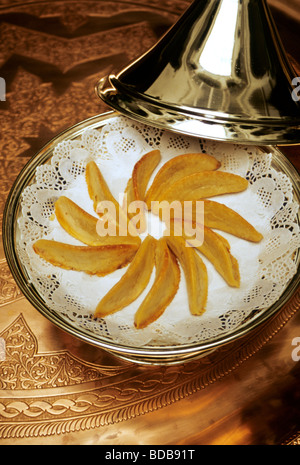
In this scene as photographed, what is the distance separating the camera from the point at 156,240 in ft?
2.81

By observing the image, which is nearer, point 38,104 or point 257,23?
point 257,23

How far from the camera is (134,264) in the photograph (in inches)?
31.6

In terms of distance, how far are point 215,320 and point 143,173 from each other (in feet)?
1.18

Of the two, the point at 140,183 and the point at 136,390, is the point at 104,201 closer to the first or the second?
the point at 140,183

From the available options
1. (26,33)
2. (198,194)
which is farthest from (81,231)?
(26,33)

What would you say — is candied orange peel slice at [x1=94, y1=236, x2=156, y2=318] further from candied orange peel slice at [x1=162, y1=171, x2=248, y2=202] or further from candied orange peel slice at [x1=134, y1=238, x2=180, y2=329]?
candied orange peel slice at [x1=162, y1=171, x2=248, y2=202]

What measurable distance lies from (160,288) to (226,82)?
36 centimetres

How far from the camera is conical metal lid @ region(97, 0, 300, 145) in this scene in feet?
2.44

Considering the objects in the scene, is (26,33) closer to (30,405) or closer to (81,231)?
(81,231)

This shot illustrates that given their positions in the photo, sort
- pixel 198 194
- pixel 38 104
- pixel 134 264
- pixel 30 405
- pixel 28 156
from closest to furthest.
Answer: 1. pixel 30 405
2. pixel 134 264
3. pixel 198 194
4. pixel 28 156
5. pixel 38 104

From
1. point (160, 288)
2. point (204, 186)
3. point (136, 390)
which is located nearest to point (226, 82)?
point (204, 186)

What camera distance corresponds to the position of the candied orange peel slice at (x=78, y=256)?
810mm

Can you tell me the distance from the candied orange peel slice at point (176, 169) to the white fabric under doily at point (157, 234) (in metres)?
0.03

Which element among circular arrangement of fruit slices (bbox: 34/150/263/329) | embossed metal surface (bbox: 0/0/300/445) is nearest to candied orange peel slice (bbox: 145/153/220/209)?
circular arrangement of fruit slices (bbox: 34/150/263/329)
